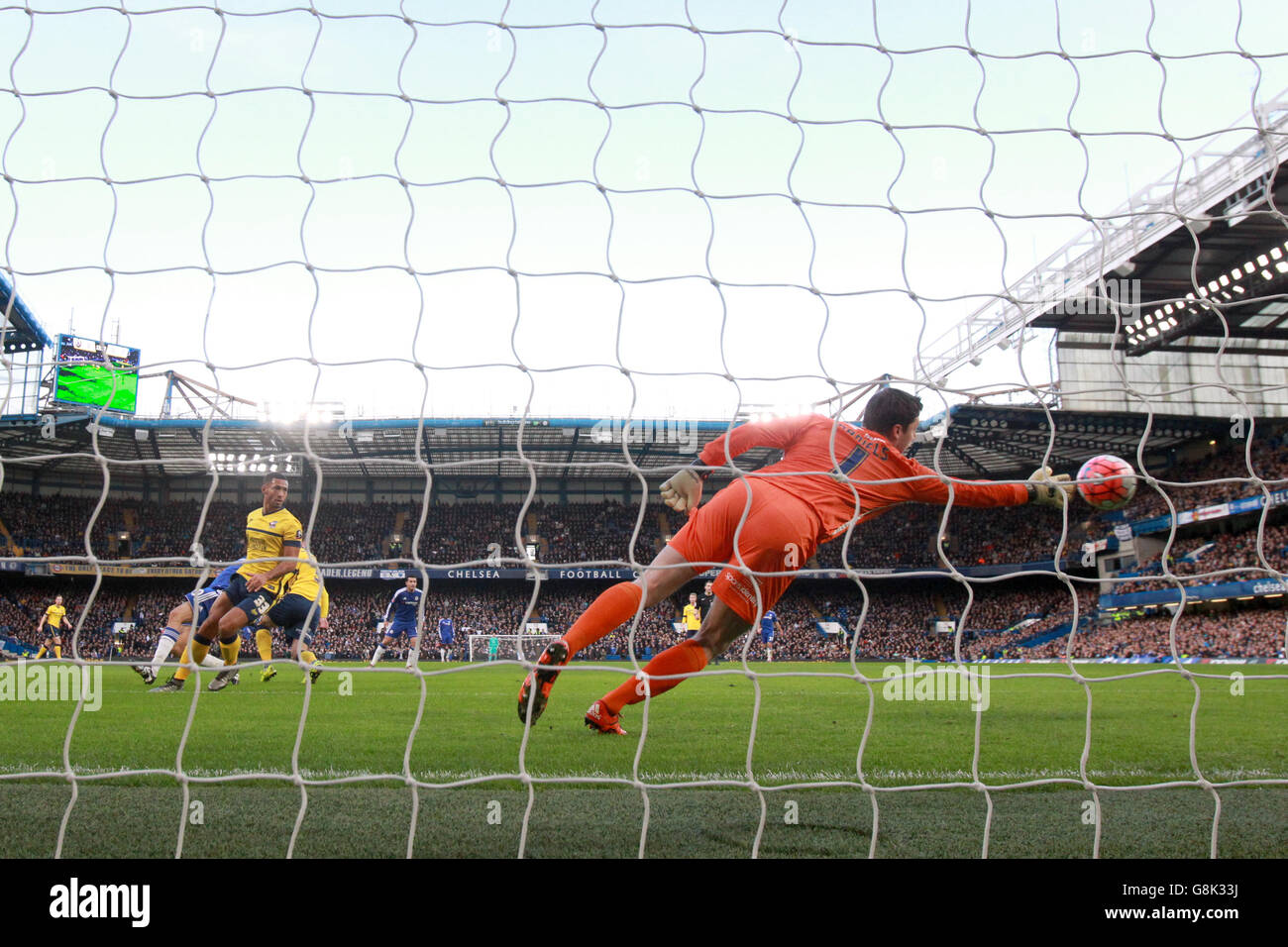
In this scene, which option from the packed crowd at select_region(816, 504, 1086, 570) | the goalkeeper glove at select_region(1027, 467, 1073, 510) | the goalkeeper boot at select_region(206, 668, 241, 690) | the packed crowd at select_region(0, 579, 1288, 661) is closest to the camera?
the goalkeeper glove at select_region(1027, 467, 1073, 510)

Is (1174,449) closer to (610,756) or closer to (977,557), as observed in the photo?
(977,557)

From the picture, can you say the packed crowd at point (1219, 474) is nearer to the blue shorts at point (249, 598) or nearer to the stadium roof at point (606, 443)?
the stadium roof at point (606, 443)

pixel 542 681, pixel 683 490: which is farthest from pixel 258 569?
pixel 683 490

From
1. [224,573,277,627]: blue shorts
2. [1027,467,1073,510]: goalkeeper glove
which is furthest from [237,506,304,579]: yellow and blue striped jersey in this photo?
[1027,467,1073,510]: goalkeeper glove

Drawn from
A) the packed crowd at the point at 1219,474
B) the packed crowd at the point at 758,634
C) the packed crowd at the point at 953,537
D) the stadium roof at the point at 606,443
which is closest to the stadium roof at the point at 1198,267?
the stadium roof at the point at 606,443

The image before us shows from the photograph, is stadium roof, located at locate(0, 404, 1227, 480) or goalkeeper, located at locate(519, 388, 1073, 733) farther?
stadium roof, located at locate(0, 404, 1227, 480)

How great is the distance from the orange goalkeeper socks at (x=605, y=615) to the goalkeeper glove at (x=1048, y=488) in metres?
1.64

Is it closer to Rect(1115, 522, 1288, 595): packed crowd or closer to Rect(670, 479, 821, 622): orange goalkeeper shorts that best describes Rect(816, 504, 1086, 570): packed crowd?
Rect(1115, 522, 1288, 595): packed crowd

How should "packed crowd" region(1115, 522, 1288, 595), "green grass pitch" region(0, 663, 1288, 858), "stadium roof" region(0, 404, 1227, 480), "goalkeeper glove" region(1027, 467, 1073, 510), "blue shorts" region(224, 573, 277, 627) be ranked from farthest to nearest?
"stadium roof" region(0, 404, 1227, 480) → "packed crowd" region(1115, 522, 1288, 595) → "blue shorts" region(224, 573, 277, 627) → "goalkeeper glove" region(1027, 467, 1073, 510) → "green grass pitch" region(0, 663, 1288, 858)

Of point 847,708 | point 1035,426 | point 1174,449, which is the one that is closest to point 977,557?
point 1174,449

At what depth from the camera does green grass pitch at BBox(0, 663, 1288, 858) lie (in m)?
2.89

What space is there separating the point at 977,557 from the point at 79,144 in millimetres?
31172

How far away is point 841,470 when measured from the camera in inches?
149
